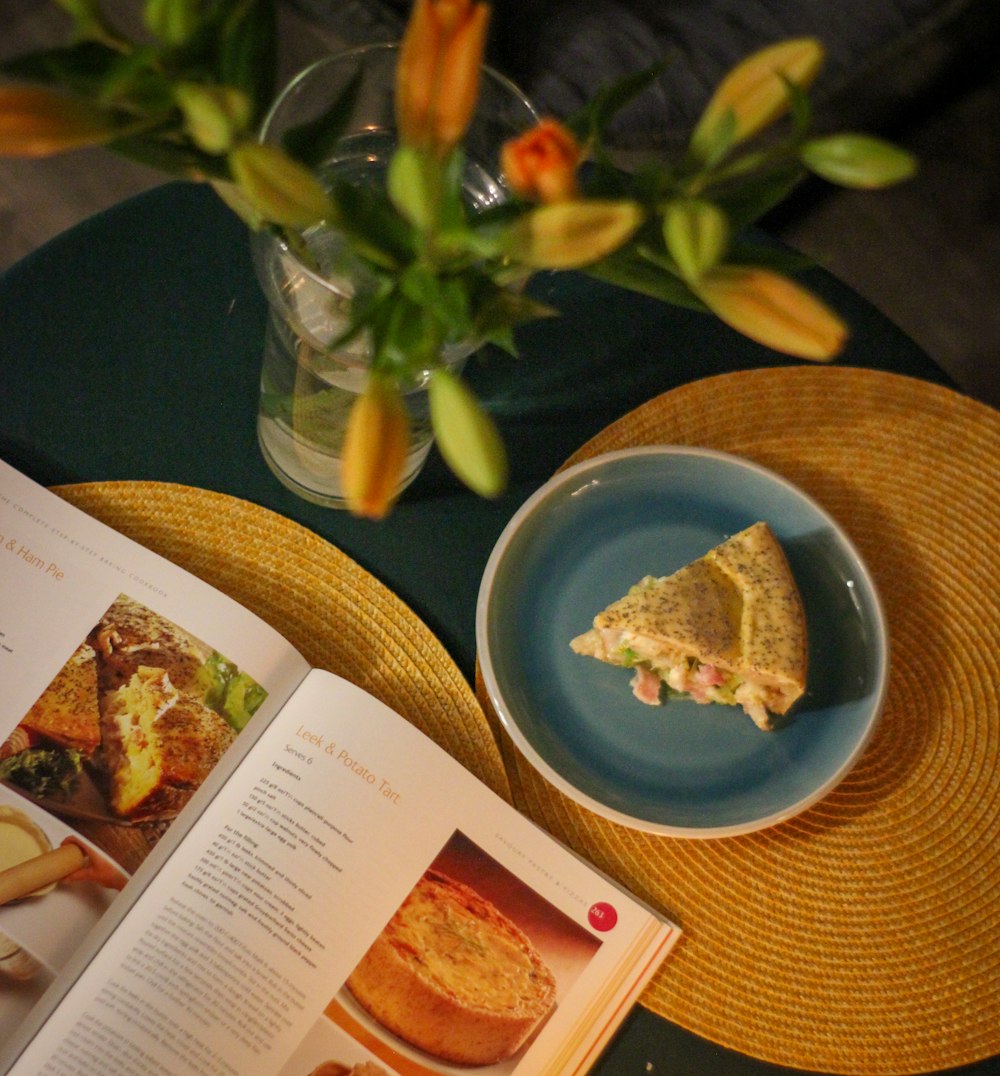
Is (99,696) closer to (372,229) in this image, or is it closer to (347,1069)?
(347,1069)

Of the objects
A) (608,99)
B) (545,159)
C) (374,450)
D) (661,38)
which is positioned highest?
(661,38)

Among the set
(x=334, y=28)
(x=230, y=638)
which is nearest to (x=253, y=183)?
(x=230, y=638)

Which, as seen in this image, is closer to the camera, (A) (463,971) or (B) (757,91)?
(B) (757,91)

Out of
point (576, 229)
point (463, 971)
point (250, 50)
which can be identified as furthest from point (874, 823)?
point (250, 50)

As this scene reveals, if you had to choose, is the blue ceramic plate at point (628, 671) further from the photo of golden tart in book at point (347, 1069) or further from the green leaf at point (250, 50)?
the green leaf at point (250, 50)

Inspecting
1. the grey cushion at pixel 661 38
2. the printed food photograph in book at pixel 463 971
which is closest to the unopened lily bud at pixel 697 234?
the printed food photograph in book at pixel 463 971

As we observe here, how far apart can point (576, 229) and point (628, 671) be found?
46 cm

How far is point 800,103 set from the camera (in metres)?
0.42

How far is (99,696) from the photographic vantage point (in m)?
0.75

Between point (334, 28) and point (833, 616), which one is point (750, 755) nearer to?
point (833, 616)

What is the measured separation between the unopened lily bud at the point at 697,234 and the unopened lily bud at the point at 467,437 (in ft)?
0.34

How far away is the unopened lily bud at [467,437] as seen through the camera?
0.43 metres

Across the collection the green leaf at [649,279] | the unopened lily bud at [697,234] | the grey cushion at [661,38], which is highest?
the grey cushion at [661,38]

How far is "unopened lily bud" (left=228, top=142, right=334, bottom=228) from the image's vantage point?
15.7 inches
